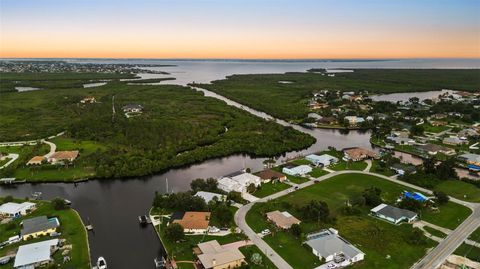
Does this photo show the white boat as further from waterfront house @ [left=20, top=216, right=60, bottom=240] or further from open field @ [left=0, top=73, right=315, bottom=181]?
open field @ [left=0, top=73, right=315, bottom=181]

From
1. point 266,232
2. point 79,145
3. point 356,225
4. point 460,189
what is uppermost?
point 460,189

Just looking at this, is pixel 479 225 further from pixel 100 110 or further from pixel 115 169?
pixel 100 110

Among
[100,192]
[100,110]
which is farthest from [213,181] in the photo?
[100,110]

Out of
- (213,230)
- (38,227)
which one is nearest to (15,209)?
(38,227)

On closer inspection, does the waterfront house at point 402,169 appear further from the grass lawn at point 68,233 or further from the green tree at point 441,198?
the grass lawn at point 68,233

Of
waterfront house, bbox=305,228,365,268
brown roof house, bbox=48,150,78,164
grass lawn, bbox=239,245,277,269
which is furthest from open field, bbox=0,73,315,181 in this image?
waterfront house, bbox=305,228,365,268

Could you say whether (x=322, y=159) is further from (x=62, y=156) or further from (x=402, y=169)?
(x=62, y=156)
